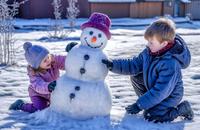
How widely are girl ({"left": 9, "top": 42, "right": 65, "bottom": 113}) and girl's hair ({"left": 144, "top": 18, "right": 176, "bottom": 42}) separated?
1012 mm

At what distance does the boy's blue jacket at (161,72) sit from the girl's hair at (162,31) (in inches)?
5.4

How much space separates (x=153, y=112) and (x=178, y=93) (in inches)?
11.8

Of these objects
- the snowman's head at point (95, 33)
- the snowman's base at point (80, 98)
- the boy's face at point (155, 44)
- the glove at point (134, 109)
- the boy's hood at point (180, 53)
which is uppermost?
the snowman's head at point (95, 33)

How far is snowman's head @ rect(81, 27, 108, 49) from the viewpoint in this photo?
4445mm

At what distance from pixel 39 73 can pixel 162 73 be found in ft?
4.04

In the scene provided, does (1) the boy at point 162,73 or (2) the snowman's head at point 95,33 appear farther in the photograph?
(2) the snowman's head at point 95,33

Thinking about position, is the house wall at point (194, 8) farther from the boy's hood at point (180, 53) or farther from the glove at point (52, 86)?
the glove at point (52, 86)

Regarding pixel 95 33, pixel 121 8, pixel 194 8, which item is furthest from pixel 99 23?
pixel 194 8

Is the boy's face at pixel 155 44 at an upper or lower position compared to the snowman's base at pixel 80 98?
upper

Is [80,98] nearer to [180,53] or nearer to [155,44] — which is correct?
[155,44]

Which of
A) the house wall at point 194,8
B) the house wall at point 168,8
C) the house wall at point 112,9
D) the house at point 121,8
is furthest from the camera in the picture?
the house wall at point 194,8

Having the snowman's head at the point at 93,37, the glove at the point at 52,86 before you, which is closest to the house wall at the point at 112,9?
the snowman's head at the point at 93,37

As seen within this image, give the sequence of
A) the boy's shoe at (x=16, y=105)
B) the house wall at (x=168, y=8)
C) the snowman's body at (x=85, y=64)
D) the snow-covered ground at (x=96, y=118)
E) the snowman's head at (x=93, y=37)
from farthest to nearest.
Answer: the house wall at (x=168, y=8), the boy's shoe at (x=16, y=105), the snowman's head at (x=93, y=37), the snowman's body at (x=85, y=64), the snow-covered ground at (x=96, y=118)

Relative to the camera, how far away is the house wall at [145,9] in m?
28.1
